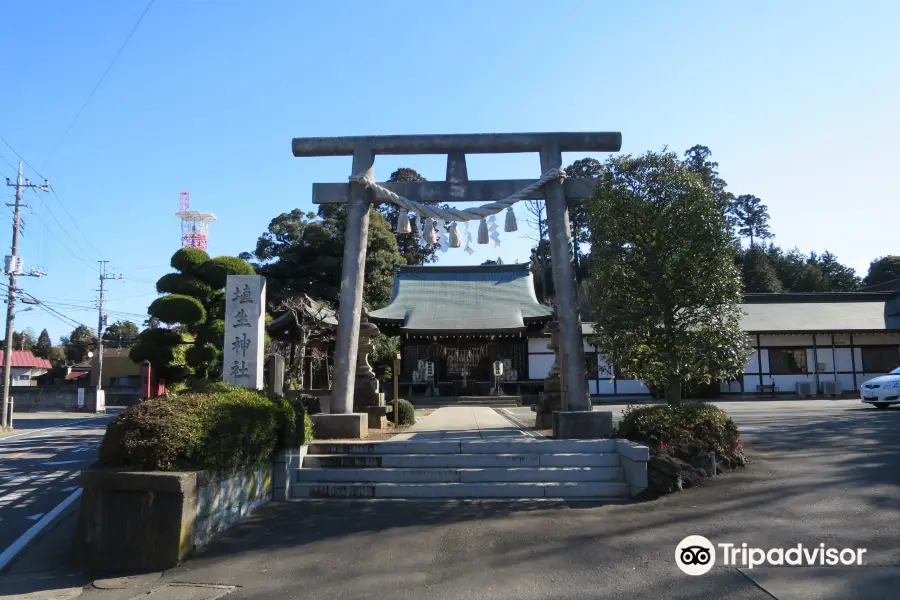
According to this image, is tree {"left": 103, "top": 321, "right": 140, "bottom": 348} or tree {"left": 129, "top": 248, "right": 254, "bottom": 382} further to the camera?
tree {"left": 103, "top": 321, "right": 140, "bottom": 348}

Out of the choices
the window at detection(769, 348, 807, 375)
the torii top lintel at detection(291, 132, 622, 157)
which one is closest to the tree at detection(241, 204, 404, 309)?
the window at detection(769, 348, 807, 375)

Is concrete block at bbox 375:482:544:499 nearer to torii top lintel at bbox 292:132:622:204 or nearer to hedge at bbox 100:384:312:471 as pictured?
hedge at bbox 100:384:312:471

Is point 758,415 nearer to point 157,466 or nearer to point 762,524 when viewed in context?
point 762,524

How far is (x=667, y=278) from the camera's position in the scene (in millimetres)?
8508

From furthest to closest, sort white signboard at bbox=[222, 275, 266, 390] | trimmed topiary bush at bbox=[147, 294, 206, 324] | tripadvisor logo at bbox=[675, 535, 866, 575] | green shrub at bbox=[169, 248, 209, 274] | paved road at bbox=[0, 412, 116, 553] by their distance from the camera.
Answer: green shrub at bbox=[169, 248, 209, 274], trimmed topiary bush at bbox=[147, 294, 206, 324], white signboard at bbox=[222, 275, 266, 390], paved road at bbox=[0, 412, 116, 553], tripadvisor logo at bbox=[675, 535, 866, 575]

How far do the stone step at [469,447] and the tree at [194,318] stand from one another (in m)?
9.68

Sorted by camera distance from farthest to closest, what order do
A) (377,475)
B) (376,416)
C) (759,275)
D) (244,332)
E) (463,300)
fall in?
(759,275)
(463,300)
(376,416)
(244,332)
(377,475)

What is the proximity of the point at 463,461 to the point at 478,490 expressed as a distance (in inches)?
23.4

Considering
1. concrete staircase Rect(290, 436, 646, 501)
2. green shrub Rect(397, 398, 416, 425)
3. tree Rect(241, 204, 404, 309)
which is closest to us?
concrete staircase Rect(290, 436, 646, 501)

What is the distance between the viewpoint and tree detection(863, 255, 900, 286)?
45.2 meters

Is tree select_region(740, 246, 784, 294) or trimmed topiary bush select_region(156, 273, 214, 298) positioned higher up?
tree select_region(740, 246, 784, 294)

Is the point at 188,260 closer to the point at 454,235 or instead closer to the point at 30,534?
the point at 454,235

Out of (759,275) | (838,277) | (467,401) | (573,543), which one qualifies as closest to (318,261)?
(467,401)

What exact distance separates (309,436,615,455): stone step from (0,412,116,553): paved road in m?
3.35
